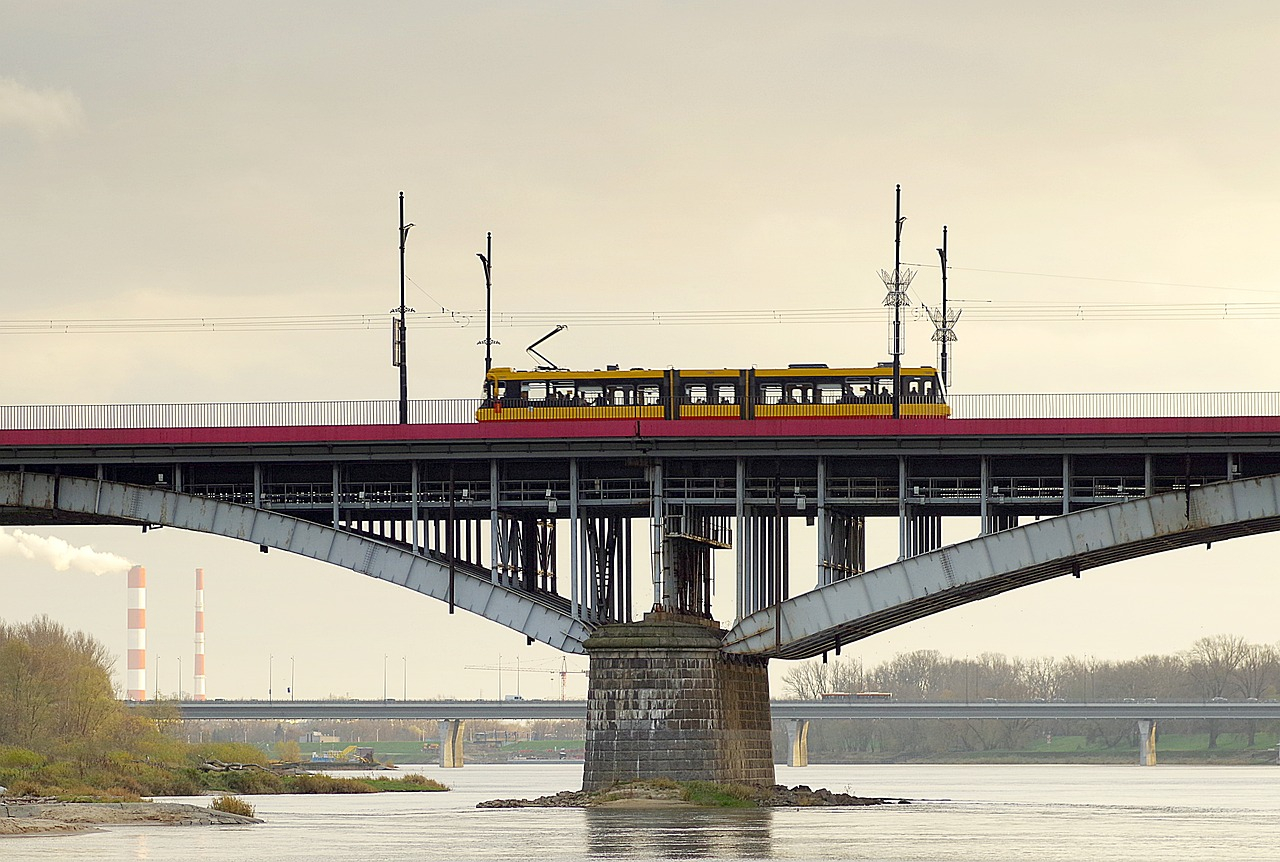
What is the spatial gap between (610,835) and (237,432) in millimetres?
25062

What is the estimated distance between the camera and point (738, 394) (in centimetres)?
7800

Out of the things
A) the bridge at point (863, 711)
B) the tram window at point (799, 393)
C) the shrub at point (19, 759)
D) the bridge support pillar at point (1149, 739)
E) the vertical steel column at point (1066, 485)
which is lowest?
the bridge support pillar at point (1149, 739)

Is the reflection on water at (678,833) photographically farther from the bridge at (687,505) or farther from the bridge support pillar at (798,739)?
the bridge support pillar at (798,739)

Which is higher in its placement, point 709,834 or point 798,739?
point 709,834

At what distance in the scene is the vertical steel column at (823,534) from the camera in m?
73.9


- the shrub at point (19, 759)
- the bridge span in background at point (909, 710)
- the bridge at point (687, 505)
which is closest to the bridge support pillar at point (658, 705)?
the bridge at point (687, 505)

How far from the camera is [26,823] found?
61.3m

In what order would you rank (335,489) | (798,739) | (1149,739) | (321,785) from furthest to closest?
(798,739) < (1149,739) < (321,785) < (335,489)

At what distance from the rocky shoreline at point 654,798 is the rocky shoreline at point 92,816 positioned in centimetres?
1157

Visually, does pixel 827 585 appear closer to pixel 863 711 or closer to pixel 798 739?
pixel 863 711

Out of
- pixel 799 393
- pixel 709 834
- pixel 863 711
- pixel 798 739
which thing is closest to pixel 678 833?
pixel 709 834

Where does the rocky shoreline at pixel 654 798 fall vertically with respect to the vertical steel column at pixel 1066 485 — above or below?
below

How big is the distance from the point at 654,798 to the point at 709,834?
39.0 ft

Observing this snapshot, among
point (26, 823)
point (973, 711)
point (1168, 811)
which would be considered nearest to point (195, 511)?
point (26, 823)
